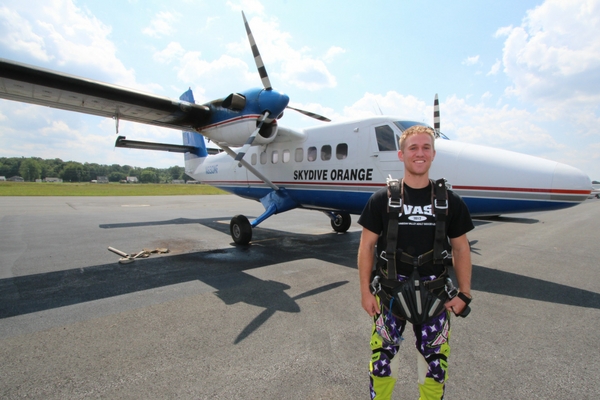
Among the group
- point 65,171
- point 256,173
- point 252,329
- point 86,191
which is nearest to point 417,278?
point 252,329

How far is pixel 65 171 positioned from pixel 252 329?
143260 millimetres

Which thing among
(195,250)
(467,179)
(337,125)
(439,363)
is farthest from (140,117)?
(439,363)

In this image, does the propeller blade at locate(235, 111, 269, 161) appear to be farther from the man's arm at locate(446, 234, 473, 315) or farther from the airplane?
the man's arm at locate(446, 234, 473, 315)

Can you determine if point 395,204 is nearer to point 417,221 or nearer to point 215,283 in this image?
point 417,221

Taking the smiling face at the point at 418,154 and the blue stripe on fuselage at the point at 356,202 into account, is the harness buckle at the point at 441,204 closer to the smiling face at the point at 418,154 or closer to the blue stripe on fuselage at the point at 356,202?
the smiling face at the point at 418,154

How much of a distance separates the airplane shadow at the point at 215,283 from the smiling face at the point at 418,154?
247cm

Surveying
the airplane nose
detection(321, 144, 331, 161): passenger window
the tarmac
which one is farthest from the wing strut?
the airplane nose

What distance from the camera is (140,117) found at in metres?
8.69

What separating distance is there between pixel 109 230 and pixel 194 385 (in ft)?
31.4

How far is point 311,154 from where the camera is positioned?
8133 millimetres

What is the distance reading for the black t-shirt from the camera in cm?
204

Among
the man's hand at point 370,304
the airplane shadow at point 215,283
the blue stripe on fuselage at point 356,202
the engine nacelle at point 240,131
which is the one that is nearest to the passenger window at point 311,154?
the blue stripe on fuselage at point 356,202

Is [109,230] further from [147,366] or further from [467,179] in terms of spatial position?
[467,179]

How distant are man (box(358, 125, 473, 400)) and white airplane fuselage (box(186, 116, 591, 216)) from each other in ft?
12.9
